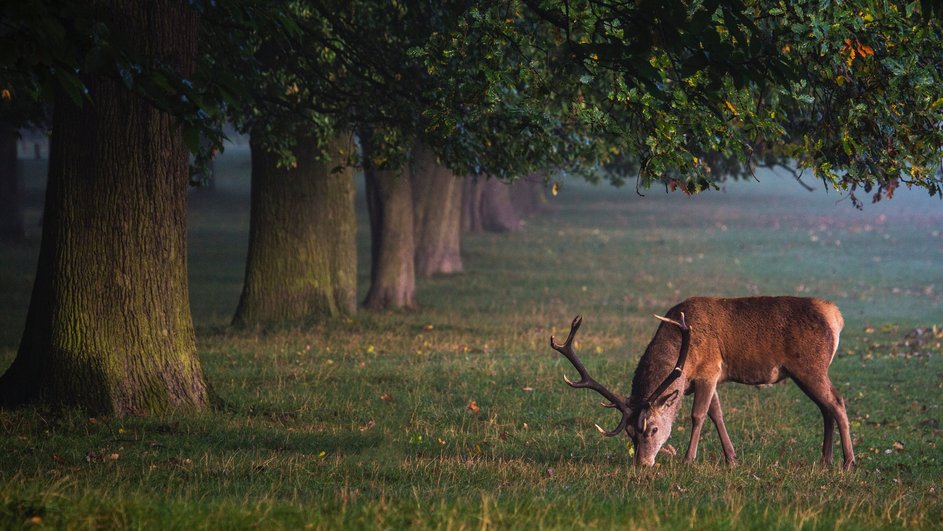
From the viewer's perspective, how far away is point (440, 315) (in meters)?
24.8

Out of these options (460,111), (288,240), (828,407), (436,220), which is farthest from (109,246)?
(436,220)

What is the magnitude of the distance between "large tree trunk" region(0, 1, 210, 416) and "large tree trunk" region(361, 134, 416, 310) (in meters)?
14.1

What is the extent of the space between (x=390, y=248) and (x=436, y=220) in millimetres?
7222

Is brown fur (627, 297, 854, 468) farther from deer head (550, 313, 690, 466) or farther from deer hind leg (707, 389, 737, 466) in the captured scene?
deer head (550, 313, 690, 466)

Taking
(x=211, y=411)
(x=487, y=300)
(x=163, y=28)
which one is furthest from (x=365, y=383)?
(x=487, y=300)

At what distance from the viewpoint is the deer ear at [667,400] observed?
10.7 meters

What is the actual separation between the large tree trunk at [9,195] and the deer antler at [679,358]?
92.0 feet

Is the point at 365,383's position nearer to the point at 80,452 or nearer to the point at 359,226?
the point at 80,452

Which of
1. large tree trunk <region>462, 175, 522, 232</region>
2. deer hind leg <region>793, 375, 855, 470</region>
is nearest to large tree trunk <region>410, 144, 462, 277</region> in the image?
large tree trunk <region>462, 175, 522, 232</region>

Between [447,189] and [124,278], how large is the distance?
21406 mm

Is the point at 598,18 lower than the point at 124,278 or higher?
higher

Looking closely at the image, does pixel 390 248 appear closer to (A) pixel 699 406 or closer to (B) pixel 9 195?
(A) pixel 699 406

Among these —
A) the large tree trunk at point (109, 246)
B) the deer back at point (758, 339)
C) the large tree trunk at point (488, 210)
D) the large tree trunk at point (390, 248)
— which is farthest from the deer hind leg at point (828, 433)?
the large tree trunk at point (488, 210)

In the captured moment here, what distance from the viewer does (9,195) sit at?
35.9 metres
